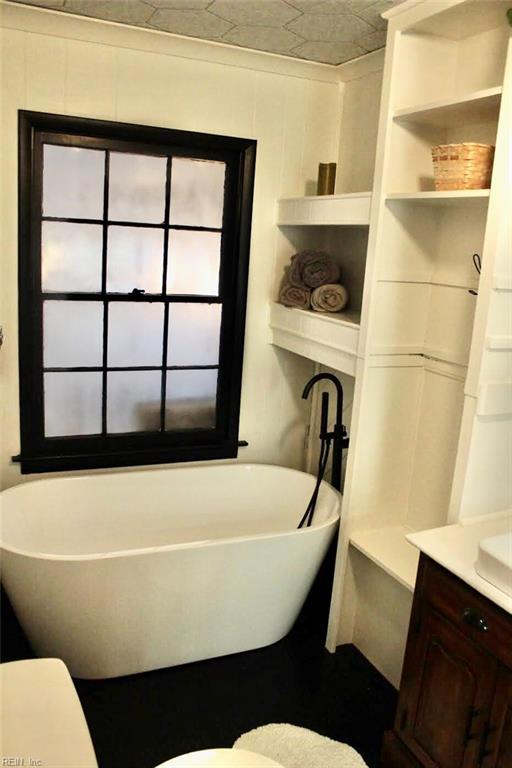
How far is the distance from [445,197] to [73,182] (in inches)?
62.6

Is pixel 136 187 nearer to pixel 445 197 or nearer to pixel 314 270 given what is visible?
pixel 314 270

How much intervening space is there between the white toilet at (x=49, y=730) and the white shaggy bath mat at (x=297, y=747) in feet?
2.11

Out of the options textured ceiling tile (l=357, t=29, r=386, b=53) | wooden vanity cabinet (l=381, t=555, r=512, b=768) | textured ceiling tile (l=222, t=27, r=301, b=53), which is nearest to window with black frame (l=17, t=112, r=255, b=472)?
textured ceiling tile (l=222, t=27, r=301, b=53)

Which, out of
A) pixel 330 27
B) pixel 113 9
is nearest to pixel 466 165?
pixel 330 27

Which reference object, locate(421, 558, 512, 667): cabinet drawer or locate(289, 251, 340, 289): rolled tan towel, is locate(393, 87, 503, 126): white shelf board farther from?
locate(421, 558, 512, 667): cabinet drawer

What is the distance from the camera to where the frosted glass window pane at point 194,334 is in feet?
9.96

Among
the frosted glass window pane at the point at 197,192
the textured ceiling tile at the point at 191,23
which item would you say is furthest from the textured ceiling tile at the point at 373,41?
the frosted glass window pane at the point at 197,192

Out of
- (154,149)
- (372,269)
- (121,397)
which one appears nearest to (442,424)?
(372,269)

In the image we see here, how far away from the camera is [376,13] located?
222cm

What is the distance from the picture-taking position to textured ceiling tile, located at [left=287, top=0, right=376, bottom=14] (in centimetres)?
211

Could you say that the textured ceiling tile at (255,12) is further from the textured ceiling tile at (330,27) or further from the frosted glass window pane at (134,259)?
the frosted glass window pane at (134,259)

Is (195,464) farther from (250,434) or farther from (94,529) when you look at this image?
(94,529)

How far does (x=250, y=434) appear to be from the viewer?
3.24 m

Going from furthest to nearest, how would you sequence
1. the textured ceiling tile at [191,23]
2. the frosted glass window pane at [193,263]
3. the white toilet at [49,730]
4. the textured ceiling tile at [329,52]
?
1. the frosted glass window pane at [193,263]
2. the textured ceiling tile at [329,52]
3. the textured ceiling tile at [191,23]
4. the white toilet at [49,730]
